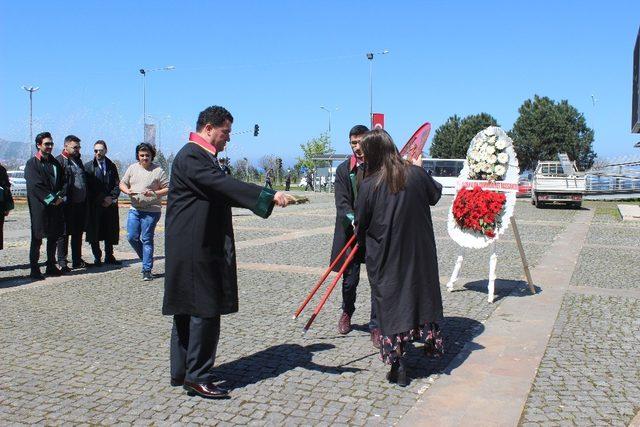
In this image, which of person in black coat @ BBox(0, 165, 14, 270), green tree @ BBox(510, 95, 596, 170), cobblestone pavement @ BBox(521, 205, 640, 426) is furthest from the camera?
green tree @ BBox(510, 95, 596, 170)

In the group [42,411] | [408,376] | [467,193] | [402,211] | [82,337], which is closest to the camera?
[42,411]

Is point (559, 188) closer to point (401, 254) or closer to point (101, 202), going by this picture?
point (101, 202)

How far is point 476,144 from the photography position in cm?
738

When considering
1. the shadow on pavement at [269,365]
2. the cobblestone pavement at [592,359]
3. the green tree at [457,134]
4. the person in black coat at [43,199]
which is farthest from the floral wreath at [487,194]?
the green tree at [457,134]

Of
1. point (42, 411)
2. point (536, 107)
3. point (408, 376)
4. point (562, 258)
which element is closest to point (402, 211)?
point (408, 376)

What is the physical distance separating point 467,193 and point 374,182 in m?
3.32

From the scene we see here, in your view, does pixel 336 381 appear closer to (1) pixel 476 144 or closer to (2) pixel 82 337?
(2) pixel 82 337

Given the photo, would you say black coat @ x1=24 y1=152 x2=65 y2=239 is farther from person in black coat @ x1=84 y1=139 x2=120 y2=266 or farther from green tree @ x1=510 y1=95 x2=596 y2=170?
green tree @ x1=510 y1=95 x2=596 y2=170

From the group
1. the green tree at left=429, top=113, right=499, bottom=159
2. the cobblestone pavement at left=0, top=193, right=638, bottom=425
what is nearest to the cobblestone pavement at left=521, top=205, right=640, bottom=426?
the cobblestone pavement at left=0, top=193, right=638, bottom=425

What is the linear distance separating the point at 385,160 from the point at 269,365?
5.88 ft

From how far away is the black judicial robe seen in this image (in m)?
4.24

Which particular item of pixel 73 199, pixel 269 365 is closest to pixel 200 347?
pixel 269 365

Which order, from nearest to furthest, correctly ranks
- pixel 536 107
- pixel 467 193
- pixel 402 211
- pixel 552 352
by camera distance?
pixel 402 211 → pixel 552 352 → pixel 467 193 → pixel 536 107

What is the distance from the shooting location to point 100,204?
9406 mm
